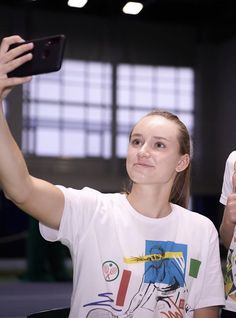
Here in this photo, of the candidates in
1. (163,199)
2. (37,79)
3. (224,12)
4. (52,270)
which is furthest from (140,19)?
(163,199)

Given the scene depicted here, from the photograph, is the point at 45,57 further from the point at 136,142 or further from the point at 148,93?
the point at 148,93

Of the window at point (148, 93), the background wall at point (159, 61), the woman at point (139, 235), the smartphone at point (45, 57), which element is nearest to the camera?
the smartphone at point (45, 57)

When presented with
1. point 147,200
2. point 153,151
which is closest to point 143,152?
point 153,151

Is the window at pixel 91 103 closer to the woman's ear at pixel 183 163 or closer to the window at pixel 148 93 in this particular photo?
the window at pixel 148 93

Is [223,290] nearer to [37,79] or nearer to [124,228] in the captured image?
[124,228]

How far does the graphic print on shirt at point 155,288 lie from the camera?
1772 millimetres

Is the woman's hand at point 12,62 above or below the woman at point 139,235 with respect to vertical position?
above

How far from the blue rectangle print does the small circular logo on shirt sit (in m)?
0.10

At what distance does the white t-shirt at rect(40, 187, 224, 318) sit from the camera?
5.84ft

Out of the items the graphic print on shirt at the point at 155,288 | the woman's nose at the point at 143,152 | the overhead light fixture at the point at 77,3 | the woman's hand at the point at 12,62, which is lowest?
the graphic print on shirt at the point at 155,288

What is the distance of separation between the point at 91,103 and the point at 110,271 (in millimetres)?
11119

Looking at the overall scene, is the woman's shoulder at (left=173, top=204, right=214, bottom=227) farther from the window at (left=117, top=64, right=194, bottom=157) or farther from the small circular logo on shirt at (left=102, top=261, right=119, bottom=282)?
the window at (left=117, top=64, right=194, bottom=157)

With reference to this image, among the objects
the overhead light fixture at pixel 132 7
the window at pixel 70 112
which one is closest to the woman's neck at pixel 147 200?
the window at pixel 70 112

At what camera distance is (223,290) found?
6.44 feet
